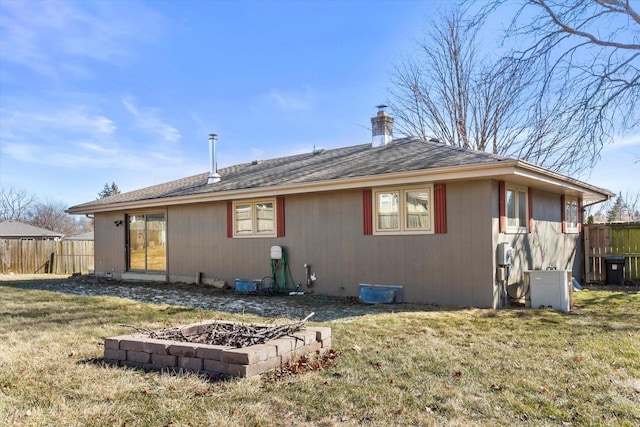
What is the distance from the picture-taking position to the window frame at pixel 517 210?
26.8 feet

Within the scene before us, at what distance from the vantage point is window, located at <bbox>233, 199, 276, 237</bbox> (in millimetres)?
10500

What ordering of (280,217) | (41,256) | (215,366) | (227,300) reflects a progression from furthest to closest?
(41,256) → (280,217) → (227,300) → (215,366)

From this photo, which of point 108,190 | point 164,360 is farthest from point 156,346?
point 108,190

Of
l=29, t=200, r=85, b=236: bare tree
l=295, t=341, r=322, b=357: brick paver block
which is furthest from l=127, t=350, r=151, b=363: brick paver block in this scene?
l=29, t=200, r=85, b=236: bare tree

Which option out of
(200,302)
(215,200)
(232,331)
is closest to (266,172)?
(215,200)

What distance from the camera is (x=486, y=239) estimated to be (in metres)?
7.50

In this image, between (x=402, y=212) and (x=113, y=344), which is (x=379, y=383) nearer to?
(x=113, y=344)

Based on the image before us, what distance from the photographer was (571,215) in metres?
12.3

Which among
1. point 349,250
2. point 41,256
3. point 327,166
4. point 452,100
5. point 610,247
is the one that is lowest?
point 41,256

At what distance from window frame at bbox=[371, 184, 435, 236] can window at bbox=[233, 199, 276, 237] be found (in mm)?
2739

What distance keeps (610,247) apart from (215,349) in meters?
12.5

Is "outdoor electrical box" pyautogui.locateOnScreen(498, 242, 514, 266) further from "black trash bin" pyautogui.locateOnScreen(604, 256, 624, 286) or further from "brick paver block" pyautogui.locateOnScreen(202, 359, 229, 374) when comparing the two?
"black trash bin" pyautogui.locateOnScreen(604, 256, 624, 286)

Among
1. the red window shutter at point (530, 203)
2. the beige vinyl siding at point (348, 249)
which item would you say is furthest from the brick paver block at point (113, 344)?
the red window shutter at point (530, 203)

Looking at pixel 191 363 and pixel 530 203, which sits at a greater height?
pixel 530 203
